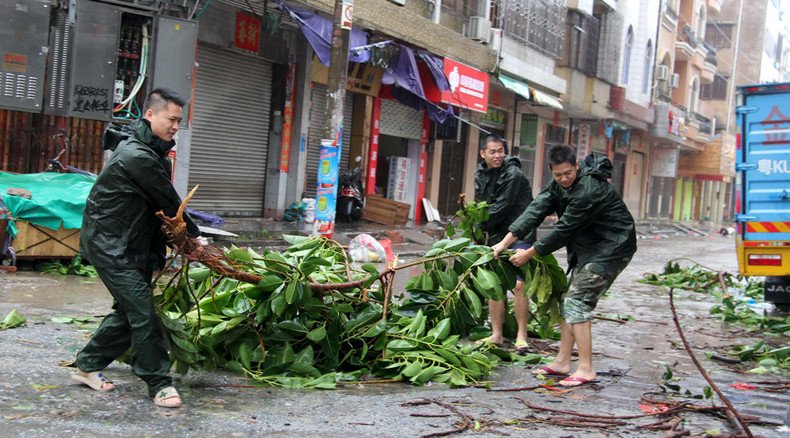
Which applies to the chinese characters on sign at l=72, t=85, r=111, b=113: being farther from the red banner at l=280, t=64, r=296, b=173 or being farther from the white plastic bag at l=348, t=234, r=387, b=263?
the white plastic bag at l=348, t=234, r=387, b=263

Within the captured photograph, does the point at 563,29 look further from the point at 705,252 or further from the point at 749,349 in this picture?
the point at 749,349

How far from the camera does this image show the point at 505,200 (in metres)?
7.35

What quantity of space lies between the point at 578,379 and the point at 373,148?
15369 mm

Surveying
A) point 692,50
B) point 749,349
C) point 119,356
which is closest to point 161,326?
point 119,356

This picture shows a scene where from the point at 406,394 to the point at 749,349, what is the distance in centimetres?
370

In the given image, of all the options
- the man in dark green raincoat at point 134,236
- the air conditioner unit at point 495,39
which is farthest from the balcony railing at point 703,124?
the man in dark green raincoat at point 134,236

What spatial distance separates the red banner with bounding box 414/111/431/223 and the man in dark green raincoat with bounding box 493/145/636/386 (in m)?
16.8

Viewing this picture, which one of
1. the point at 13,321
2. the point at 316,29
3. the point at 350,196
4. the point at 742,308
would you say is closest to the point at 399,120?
the point at 350,196

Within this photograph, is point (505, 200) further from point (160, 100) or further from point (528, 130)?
point (528, 130)

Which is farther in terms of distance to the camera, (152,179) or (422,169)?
(422,169)

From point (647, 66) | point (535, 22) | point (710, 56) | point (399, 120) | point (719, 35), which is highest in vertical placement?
point (719, 35)

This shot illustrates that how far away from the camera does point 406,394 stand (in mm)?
5465

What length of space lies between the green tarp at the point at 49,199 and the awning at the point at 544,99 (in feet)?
56.9

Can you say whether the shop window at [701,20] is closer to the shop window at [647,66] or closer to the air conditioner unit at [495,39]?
the shop window at [647,66]
